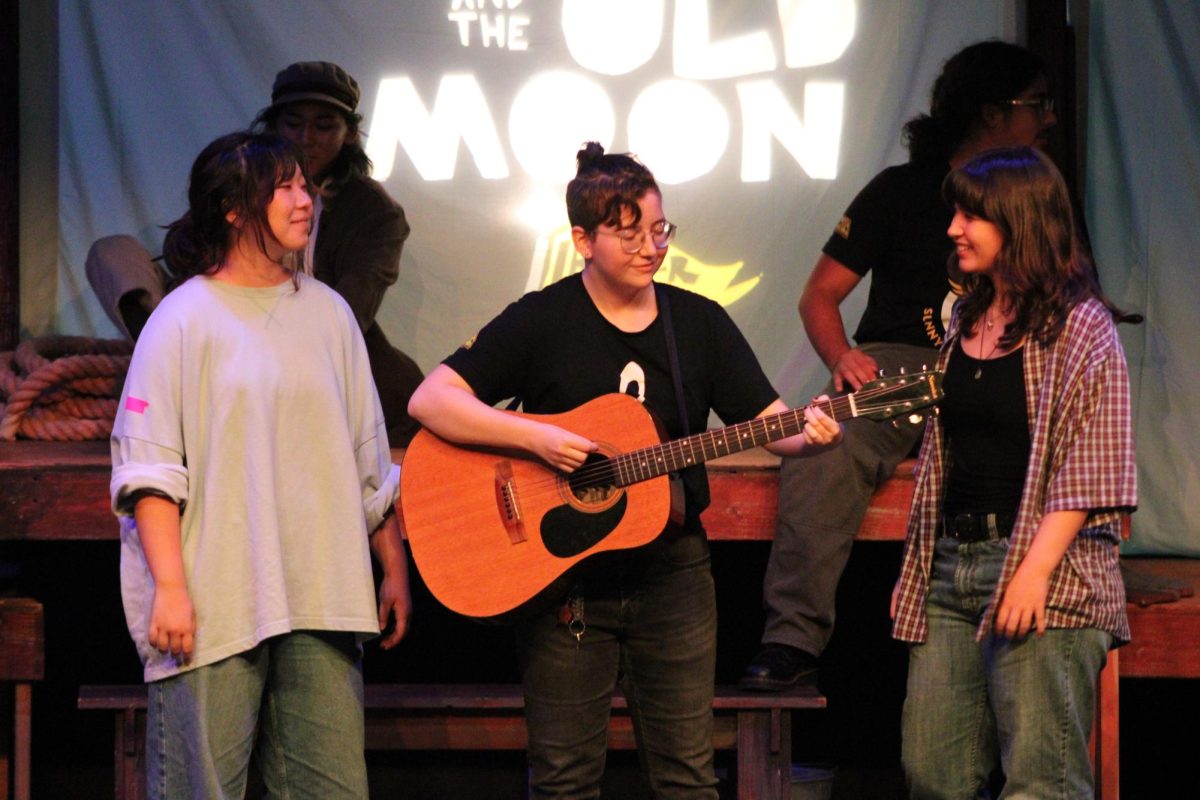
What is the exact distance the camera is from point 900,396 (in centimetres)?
314

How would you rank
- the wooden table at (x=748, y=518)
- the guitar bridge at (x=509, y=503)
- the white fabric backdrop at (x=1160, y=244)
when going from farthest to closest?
1. the white fabric backdrop at (x=1160, y=244)
2. the wooden table at (x=748, y=518)
3. the guitar bridge at (x=509, y=503)

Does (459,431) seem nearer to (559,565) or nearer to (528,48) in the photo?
(559,565)

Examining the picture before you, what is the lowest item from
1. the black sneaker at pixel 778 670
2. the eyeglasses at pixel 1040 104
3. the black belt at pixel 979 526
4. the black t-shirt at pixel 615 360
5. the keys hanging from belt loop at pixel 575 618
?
the black sneaker at pixel 778 670

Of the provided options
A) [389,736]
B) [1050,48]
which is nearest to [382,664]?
[389,736]

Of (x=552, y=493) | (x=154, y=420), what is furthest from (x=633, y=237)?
(x=154, y=420)

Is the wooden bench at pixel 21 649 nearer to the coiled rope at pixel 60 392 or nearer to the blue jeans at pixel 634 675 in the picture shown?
the coiled rope at pixel 60 392

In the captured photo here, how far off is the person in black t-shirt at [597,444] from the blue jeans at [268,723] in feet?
1.59

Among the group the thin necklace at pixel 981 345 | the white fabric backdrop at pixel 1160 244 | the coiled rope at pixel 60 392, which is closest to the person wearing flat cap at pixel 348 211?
the coiled rope at pixel 60 392

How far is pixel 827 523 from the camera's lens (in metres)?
4.23

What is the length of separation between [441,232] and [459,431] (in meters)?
2.44

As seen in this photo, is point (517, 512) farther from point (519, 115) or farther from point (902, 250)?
point (519, 115)

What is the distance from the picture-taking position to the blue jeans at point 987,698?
9.91ft

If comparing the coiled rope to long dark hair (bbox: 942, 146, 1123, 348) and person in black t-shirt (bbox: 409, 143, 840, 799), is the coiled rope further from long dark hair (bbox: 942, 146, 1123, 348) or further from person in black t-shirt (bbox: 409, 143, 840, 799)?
long dark hair (bbox: 942, 146, 1123, 348)

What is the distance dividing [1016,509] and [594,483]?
0.96 metres
